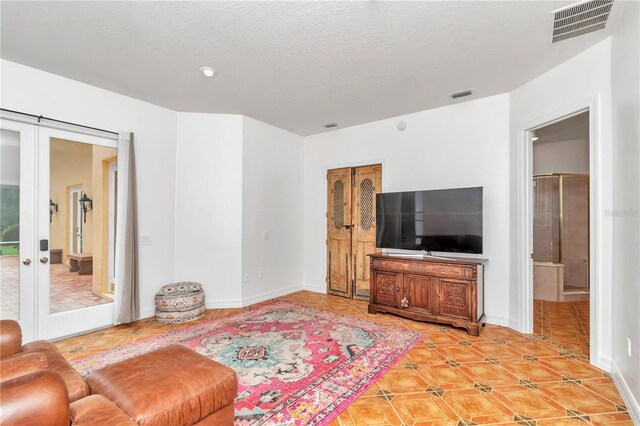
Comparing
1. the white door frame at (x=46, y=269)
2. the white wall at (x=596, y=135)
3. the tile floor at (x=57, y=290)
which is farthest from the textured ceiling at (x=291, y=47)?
the tile floor at (x=57, y=290)

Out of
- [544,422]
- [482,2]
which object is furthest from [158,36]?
[544,422]

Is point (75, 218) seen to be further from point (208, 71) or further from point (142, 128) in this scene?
point (208, 71)

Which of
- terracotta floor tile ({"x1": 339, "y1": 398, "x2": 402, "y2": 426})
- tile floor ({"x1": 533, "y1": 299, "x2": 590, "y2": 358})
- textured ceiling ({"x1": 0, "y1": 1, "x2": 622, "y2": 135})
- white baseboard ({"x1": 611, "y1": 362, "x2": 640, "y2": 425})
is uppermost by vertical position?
textured ceiling ({"x1": 0, "y1": 1, "x2": 622, "y2": 135})

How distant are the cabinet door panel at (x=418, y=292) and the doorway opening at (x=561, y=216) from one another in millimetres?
2383

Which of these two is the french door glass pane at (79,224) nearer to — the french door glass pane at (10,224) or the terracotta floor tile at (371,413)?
the french door glass pane at (10,224)

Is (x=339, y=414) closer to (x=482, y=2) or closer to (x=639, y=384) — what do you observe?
(x=639, y=384)

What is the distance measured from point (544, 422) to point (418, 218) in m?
2.44

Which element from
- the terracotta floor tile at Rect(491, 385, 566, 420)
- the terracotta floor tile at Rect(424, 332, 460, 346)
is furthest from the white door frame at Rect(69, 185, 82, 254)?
the terracotta floor tile at Rect(491, 385, 566, 420)

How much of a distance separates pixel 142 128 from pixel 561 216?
692 cm

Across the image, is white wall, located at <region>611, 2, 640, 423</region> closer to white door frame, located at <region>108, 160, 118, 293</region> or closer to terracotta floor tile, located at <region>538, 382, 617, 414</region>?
terracotta floor tile, located at <region>538, 382, 617, 414</region>

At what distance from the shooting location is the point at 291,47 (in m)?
2.73

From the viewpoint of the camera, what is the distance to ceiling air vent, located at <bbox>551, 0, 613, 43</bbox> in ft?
7.19

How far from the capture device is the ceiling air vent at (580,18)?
2.19 metres

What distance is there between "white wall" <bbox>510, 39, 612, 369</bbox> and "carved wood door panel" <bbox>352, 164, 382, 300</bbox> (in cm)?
197
